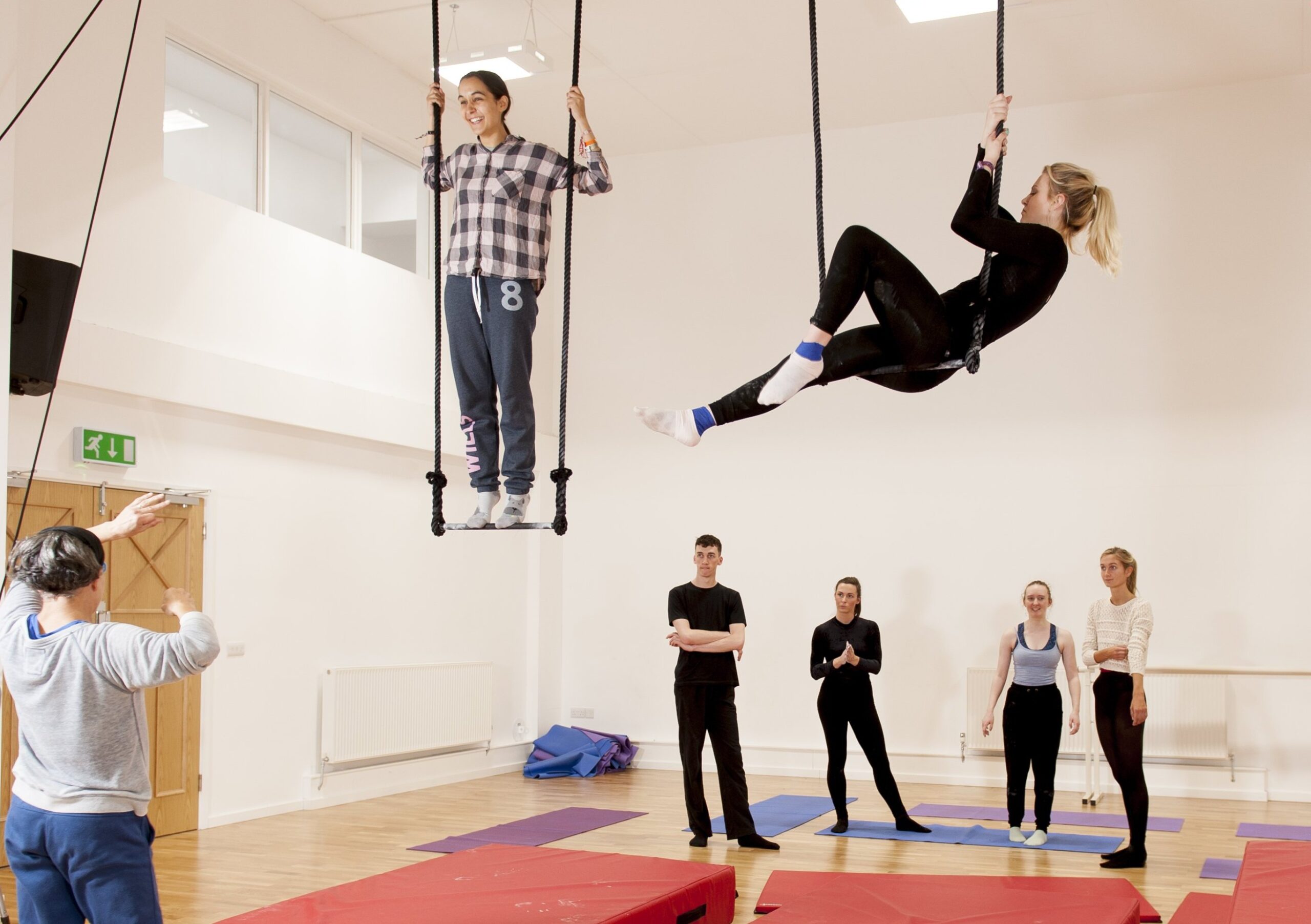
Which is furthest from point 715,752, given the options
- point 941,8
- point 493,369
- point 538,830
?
point 941,8

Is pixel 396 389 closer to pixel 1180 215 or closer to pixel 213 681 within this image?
pixel 213 681

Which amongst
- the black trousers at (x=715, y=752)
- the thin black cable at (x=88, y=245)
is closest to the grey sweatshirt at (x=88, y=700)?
the thin black cable at (x=88, y=245)

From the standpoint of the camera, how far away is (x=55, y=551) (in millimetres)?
2736

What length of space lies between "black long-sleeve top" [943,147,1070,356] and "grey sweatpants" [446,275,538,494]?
1.50m

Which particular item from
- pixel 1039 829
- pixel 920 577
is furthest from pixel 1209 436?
pixel 1039 829

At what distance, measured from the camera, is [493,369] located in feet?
14.2

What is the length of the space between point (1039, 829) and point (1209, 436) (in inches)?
131

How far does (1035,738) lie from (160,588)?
14.8 feet

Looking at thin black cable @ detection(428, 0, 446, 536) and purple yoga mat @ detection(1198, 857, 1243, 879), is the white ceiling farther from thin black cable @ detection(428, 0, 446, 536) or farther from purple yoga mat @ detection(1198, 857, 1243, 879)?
purple yoga mat @ detection(1198, 857, 1243, 879)

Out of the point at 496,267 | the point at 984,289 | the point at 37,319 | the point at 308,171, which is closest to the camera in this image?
the point at 984,289

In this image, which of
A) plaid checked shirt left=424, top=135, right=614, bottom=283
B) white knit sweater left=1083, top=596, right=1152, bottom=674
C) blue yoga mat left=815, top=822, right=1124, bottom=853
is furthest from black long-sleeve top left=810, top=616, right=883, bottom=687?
plaid checked shirt left=424, top=135, right=614, bottom=283

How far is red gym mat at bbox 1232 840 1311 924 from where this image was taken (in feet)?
11.3

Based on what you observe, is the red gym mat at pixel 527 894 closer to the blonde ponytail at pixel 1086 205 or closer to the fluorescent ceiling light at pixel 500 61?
the blonde ponytail at pixel 1086 205

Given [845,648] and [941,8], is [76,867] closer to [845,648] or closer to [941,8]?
[845,648]
